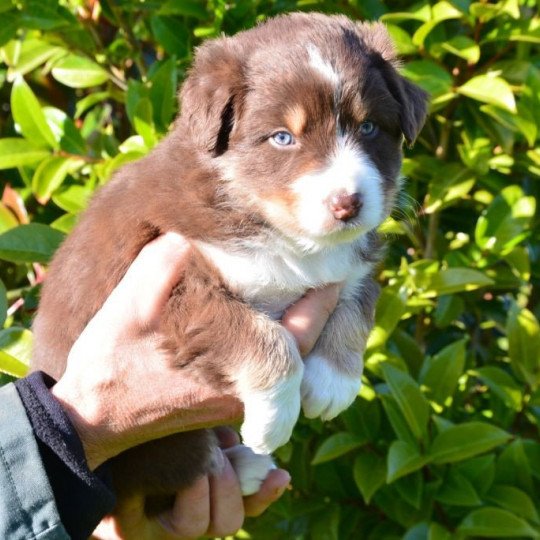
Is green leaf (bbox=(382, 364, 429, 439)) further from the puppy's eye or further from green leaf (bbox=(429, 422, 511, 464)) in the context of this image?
the puppy's eye

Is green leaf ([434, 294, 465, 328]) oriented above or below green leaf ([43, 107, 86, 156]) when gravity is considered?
below

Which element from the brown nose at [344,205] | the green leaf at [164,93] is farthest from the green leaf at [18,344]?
the brown nose at [344,205]

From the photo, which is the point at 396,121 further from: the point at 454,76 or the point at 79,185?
the point at 79,185

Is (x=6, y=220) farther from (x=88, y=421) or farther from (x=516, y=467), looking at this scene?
(x=516, y=467)

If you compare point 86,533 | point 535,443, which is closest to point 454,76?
point 535,443

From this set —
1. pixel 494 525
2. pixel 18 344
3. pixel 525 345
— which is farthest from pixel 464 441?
pixel 18 344

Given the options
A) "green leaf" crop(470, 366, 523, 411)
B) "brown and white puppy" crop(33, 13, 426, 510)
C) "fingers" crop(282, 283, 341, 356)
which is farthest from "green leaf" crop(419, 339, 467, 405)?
"fingers" crop(282, 283, 341, 356)

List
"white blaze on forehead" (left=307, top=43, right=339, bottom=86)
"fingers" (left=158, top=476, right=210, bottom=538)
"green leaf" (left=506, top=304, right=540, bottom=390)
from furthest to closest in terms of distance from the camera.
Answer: "green leaf" (left=506, top=304, right=540, bottom=390)
"fingers" (left=158, top=476, right=210, bottom=538)
"white blaze on forehead" (left=307, top=43, right=339, bottom=86)
